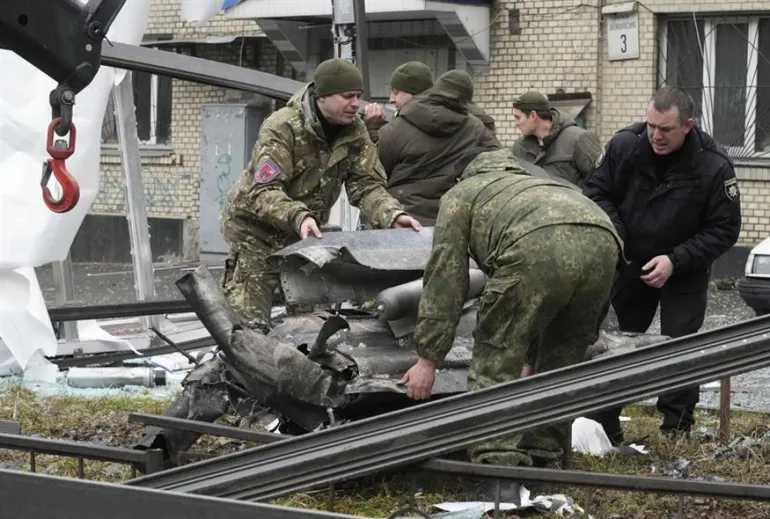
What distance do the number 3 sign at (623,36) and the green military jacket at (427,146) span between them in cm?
832

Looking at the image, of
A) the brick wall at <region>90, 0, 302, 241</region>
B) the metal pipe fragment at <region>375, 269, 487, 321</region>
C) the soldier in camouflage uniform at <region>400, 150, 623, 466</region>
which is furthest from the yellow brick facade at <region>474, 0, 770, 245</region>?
the soldier in camouflage uniform at <region>400, 150, 623, 466</region>

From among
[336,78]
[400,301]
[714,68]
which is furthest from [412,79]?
[714,68]

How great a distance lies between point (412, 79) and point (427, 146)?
0.58 metres

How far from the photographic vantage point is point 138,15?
8.34 metres

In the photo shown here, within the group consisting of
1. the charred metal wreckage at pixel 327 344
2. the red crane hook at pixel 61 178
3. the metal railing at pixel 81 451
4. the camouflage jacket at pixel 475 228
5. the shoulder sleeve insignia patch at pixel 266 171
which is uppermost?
the red crane hook at pixel 61 178

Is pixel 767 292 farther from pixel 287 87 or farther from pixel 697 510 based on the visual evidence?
pixel 697 510

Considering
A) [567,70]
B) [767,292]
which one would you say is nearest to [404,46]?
[567,70]

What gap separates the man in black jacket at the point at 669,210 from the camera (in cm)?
562

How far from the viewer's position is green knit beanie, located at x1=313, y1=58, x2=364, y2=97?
5879 millimetres

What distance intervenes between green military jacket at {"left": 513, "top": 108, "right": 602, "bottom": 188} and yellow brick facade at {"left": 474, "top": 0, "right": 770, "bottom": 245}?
24.4 ft

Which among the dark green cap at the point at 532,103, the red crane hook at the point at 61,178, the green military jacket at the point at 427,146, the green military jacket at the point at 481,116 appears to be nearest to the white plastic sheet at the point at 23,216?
the green military jacket at the point at 427,146

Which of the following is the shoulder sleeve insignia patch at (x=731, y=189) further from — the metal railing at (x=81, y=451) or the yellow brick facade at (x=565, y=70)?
the yellow brick facade at (x=565, y=70)

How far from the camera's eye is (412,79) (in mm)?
7449

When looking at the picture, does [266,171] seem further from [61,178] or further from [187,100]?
[187,100]
